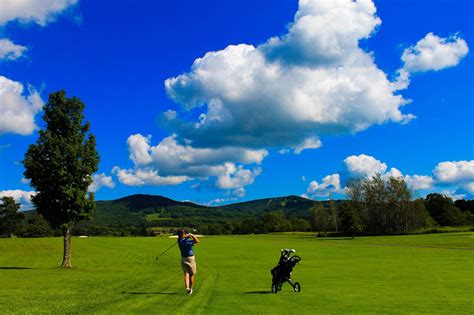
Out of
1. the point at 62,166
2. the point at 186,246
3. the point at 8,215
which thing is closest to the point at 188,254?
the point at 186,246

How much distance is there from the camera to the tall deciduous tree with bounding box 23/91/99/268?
119 feet

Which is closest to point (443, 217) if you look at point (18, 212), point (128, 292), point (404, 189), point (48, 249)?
point (404, 189)

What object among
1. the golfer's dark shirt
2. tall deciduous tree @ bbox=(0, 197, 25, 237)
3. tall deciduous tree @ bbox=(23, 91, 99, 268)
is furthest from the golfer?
tall deciduous tree @ bbox=(0, 197, 25, 237)

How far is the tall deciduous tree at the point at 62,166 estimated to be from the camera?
3634 cm

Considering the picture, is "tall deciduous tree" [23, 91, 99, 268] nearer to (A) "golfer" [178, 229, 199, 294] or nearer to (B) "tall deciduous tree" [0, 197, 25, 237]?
(A) "golfer" [178, 229, 199, 294]

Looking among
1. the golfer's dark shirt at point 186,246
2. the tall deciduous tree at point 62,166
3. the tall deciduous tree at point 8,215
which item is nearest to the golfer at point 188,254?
the golfer's dark shirt at point 186,246

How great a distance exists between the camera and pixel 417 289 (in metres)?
20.7

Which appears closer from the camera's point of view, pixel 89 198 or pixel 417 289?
pixel 417 289

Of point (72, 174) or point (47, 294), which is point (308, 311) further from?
point (72, 174)

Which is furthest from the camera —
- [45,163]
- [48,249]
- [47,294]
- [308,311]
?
[48,249]

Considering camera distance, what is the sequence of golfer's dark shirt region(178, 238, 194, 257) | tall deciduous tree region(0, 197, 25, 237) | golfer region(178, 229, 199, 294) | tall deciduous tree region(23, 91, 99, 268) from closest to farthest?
golfer region(178, 229, 199, 294) → golfer's dark shirt region(178, 238, 194, 257) → tall deciduous tree region(23, 91, 99, 268) → tall deciduous tree region(0, 197, 25, 237)

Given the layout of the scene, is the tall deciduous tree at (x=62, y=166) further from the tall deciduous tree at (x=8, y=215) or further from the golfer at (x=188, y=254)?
the tall deciduous tree at (x=8, y=215)

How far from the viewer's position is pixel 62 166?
36.7m

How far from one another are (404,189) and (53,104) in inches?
4629
